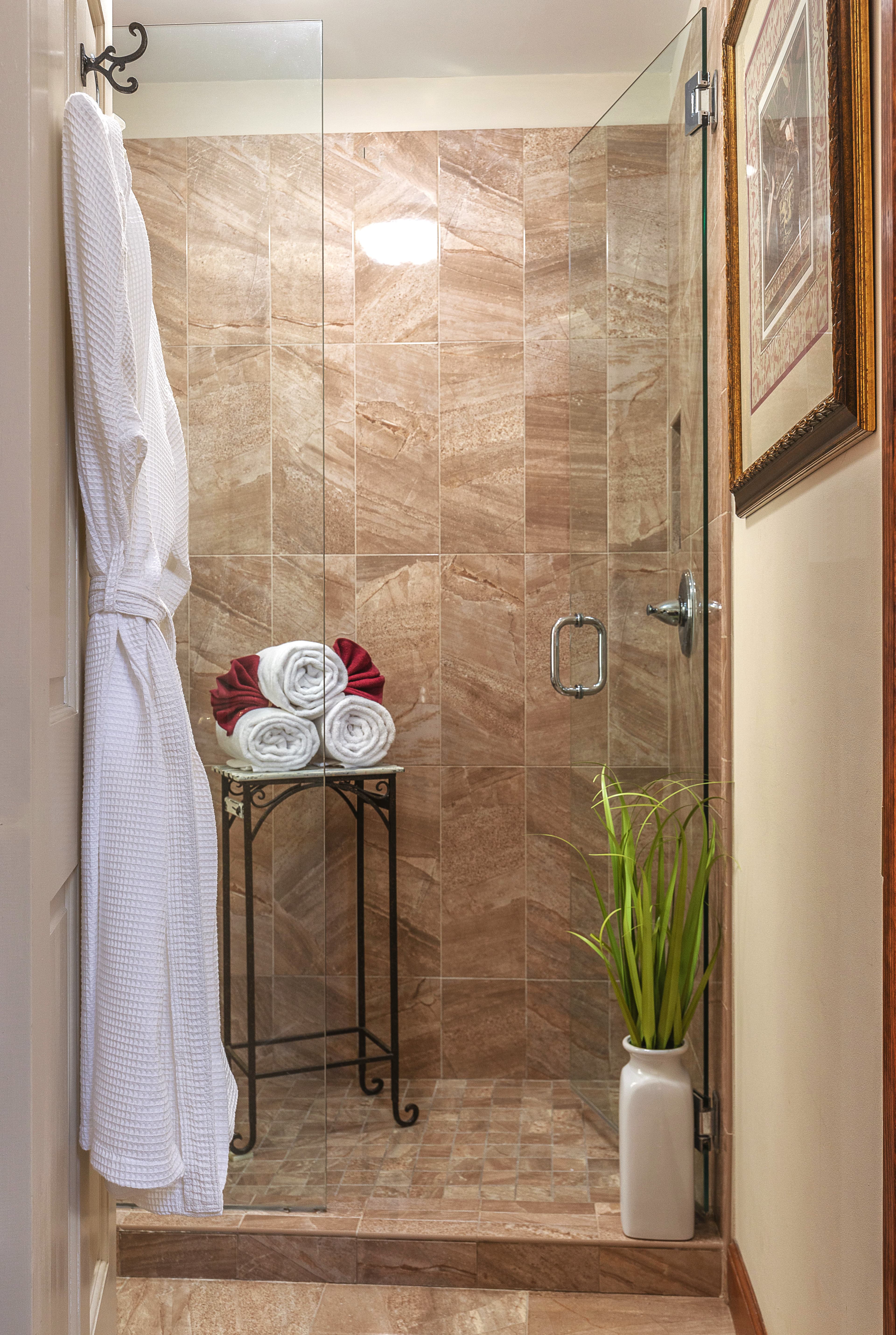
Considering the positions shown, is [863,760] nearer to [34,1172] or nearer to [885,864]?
[885,864]

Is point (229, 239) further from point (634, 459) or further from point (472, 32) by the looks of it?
point (472, 32)

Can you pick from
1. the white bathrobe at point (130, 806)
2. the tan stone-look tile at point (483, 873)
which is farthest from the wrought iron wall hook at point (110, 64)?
the tan stone-look tile at point (483, 873)

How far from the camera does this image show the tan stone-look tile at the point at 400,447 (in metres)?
2.66

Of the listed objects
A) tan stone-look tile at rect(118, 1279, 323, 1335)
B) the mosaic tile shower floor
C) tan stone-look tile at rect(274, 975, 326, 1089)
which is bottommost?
tan stone-look tile at rect(118, 1279, 323, 1335)

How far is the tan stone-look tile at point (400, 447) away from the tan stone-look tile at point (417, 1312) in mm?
1642

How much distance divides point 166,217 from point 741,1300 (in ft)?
6.55

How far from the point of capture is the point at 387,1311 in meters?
1.82

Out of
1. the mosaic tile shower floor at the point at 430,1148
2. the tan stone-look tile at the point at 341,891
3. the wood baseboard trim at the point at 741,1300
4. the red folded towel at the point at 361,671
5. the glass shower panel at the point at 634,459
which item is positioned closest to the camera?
the wood baseboard trim at the point at 741,1300

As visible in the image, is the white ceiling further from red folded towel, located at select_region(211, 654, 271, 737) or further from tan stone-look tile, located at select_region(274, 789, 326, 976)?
tan stone-look tile, located at select_region(274, 789, 326, 976)

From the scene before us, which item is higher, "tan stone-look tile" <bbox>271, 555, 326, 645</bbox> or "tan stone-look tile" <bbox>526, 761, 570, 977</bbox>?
"tan stone-look tile" <bbox>271, 555, 326, 645</bbox>

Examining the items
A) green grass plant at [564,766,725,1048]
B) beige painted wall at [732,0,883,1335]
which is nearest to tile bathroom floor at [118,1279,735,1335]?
beige painted wall at [732,0,883,1335]

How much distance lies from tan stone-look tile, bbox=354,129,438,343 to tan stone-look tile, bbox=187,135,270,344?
0.95 meters

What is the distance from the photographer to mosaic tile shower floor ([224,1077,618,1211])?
181 centimetres

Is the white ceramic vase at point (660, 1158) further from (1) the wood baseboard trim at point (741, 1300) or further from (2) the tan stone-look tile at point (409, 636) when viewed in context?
(2) the tan stone-look tile at point (409, 636)
